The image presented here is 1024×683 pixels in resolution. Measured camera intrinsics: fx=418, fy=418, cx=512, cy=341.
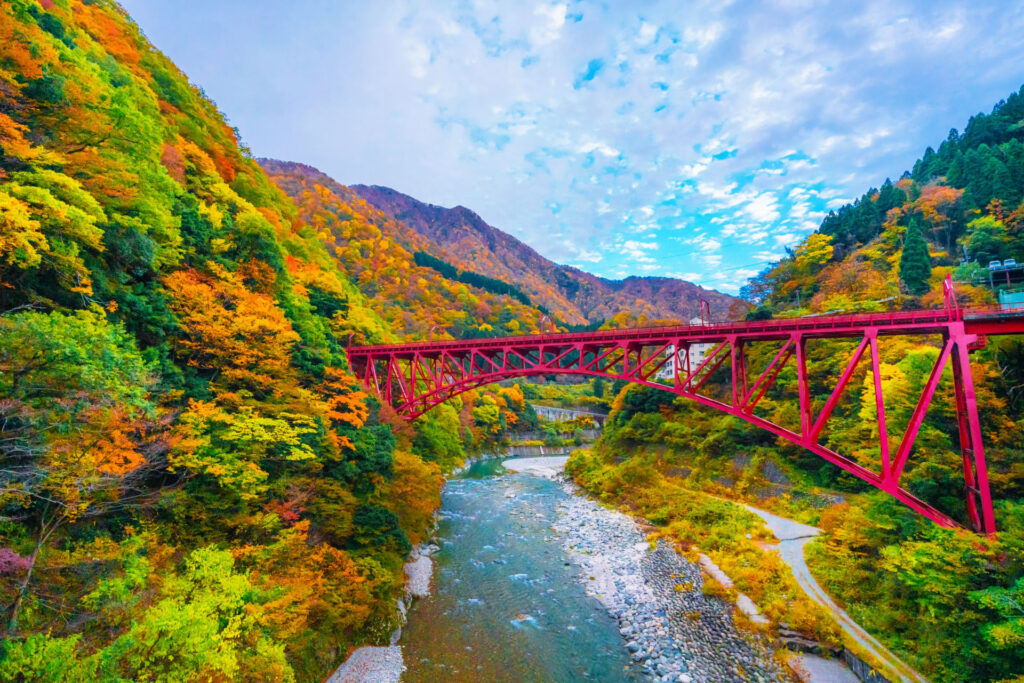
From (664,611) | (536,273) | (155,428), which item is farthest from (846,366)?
(536,273)

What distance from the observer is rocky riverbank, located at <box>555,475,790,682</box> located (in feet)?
33.3

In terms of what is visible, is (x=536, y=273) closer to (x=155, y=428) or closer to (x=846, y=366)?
(x=846, y=366)

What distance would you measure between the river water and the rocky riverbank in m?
0.57

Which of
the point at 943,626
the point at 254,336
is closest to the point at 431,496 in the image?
the point at 254,336

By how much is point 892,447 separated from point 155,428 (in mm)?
21333

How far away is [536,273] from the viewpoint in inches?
6905

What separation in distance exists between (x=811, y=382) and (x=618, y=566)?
15.0 meters

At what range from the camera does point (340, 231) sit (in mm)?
70312

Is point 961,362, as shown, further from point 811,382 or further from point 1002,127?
point 1002,127

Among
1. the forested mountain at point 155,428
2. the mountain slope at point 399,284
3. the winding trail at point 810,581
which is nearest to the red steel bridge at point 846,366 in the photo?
the winding trail at point 810,581

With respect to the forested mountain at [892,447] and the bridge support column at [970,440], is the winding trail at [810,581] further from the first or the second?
the bridge support column at [970,440]

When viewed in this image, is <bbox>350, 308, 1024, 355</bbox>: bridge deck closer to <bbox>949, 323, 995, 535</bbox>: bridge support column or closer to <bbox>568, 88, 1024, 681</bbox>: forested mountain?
<bbox>949, 323, 995, 535</bbox>: bridge support column

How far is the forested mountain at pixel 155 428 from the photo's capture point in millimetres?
5730

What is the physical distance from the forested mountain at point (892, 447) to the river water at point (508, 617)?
513 centimetres
